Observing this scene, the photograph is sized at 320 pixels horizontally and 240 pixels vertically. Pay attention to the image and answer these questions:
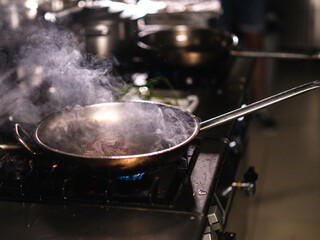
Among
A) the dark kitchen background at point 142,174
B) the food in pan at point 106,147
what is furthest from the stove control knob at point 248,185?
the food in pan at point 106,147

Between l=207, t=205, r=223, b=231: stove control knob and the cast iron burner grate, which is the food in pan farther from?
l=207, t=205, r=223, b=231: stove control knob

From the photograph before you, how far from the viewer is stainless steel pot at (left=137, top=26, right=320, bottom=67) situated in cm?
163

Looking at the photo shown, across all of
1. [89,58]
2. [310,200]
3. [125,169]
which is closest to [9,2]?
[89,58]

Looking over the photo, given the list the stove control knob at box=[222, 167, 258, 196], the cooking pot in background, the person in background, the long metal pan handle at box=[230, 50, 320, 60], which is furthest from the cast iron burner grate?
the person in background

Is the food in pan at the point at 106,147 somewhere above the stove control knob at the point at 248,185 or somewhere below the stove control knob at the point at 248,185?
above

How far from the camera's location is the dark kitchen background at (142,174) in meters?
0.91

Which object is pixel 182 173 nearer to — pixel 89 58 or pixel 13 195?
pixel 13 195

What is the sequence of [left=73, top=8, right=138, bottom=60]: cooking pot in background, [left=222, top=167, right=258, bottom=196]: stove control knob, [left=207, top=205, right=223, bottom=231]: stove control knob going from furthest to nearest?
[left=73, top=8, right=138, bottom=60]: cooking pot in background < [left=222, top=167, right=258, bottom=196]: stove control knob < [left=207, top=205, right=223, bottom=231]: stove control knob

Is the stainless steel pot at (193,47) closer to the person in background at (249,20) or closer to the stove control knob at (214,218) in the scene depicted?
the stove control knob at (214,218)

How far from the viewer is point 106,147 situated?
104 cm

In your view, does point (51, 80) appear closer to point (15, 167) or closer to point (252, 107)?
point (15, 167)

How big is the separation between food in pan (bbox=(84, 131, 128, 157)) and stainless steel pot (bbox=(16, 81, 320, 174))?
3 cm

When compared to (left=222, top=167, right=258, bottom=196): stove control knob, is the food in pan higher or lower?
higher

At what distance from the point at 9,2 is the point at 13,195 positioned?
3.01 feet
